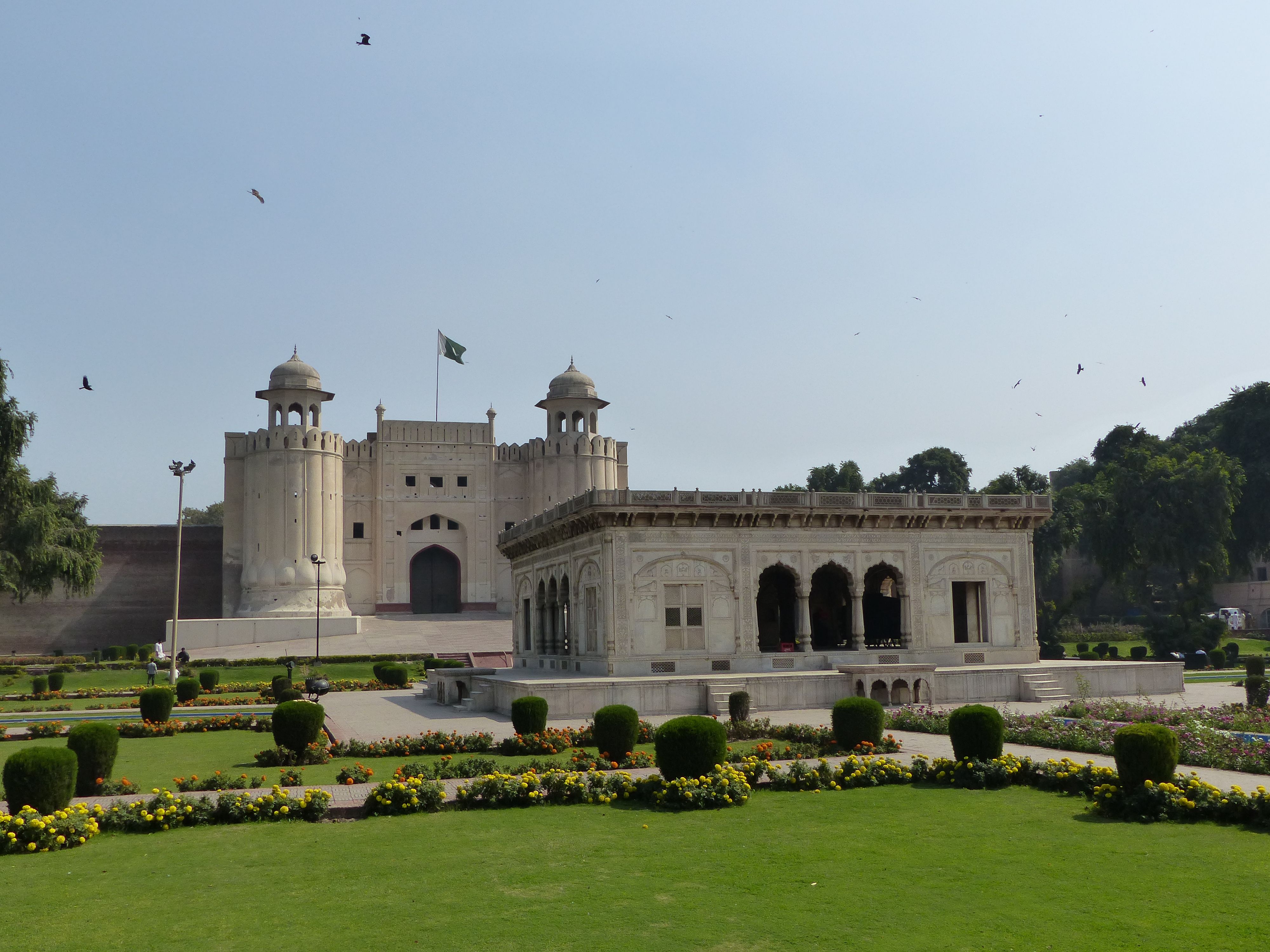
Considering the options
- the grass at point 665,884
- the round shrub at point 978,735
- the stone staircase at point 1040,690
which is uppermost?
the round shrub at point 978,735

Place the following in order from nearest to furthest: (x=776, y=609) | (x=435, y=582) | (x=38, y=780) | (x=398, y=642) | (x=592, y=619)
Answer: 1. (x=38, y=780)
2. (x=592, y=619)
3. (x=776, y=609)
4. (x=398, y=642)
5. (x=435, y=582)

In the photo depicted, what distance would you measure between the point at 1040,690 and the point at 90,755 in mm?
21833

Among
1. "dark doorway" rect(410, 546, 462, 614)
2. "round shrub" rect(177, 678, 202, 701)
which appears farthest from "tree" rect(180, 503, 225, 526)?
"round shrub" rect(177, 678, 202, 701)

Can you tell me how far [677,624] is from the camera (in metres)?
28.8

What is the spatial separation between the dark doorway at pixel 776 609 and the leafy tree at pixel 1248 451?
3651 centimetres

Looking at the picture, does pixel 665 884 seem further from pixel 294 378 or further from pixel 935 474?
pixel 935 474

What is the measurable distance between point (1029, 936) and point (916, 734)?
12.8 m

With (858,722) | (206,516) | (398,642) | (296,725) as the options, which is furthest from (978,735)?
(206,516)

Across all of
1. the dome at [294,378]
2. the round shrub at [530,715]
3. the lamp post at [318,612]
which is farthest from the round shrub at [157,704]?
the dome at [294,378]

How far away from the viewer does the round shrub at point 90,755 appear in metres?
14.6

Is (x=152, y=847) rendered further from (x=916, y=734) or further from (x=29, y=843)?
(x=916, y=734)

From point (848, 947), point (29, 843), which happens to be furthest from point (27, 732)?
point (848, 947)

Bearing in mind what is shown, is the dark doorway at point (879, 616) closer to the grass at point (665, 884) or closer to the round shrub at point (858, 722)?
the round shrub at point (858, 722)

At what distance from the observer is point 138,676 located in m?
43.9
